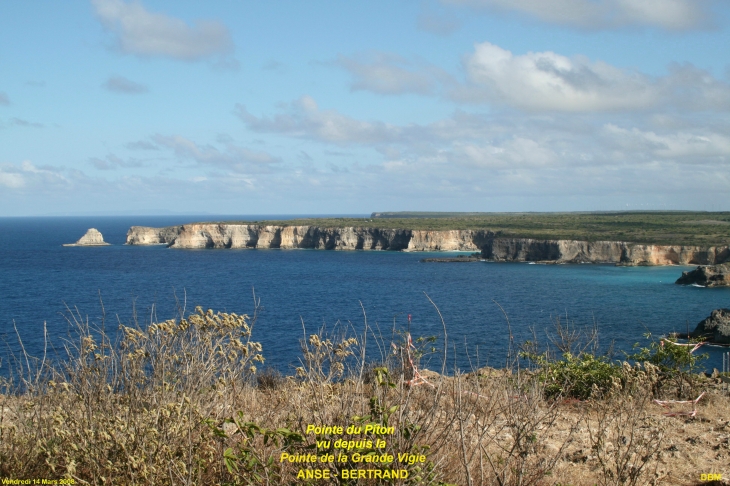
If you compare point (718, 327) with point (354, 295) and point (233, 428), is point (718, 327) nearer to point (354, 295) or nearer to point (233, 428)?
point (354, 295)

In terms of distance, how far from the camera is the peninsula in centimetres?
8488

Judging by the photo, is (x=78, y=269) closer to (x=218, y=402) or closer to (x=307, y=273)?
(x=307, y=273)

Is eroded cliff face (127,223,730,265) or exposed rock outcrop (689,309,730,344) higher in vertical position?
eroded cliff face (127,223,730,265)

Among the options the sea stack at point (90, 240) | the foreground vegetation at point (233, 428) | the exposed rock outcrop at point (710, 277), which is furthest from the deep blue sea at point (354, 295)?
the sea stack at point (90, 240)

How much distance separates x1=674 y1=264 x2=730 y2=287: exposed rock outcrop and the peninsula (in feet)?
55.4

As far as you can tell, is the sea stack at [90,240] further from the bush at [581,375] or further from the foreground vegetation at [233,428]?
the foreground vegetation at [233,428]

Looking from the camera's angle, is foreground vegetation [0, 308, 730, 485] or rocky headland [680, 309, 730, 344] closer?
foreground vegetation [0, 308, 730, 485]

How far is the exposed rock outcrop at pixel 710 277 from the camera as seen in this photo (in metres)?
63.4

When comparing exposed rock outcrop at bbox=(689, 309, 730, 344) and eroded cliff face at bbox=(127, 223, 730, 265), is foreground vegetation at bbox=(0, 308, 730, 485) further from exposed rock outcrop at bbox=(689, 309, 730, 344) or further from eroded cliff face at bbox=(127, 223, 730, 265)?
eroded cliff face at bbox=(127, 223, 730, 265)

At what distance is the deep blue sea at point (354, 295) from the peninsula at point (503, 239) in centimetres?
556

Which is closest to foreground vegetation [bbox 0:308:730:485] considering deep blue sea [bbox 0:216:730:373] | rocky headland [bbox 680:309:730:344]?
deep blue sea [bbox 0:216:730:373]

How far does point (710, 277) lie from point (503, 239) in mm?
37227

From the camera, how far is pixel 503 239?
3851 inches

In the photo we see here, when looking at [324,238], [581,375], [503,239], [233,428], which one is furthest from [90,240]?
[233,428]
